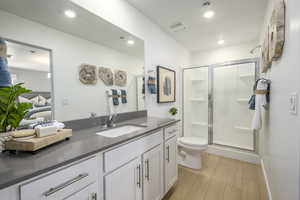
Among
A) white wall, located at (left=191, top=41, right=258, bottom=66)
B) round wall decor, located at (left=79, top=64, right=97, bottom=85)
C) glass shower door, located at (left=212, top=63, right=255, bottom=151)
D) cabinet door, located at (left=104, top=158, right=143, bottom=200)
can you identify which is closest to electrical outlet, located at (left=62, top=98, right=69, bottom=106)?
round wall decor, located at (left=79, top=64, right=97, bottom=85)

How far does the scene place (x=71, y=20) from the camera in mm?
1283

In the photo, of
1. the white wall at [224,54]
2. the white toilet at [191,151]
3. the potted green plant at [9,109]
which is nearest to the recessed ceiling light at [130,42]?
the potted green plant at [9,109]

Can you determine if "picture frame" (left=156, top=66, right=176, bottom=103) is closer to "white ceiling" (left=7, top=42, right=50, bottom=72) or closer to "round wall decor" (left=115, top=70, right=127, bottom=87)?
"round wall decor" (left=115, top=70, right=127, bottom=87)

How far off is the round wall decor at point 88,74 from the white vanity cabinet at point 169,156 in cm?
100

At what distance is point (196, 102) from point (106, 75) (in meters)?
2.52

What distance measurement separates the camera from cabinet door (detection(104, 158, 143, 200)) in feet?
3.13

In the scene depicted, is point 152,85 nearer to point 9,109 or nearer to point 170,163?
point 170,163

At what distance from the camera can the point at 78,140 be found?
1.02 metres

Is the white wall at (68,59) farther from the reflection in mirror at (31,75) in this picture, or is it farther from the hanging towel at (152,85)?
the hanging towel at (152,85)

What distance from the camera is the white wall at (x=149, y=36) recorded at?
148 cm

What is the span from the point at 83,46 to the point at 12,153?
1.07 metres

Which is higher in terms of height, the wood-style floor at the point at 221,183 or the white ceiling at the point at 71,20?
the white ceiling at the point at 71,20

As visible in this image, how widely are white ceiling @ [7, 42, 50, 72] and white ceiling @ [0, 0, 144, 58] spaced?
0.79 feet

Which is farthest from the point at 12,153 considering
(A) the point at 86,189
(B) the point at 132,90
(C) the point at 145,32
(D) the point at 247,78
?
(D) the point at 247,78
